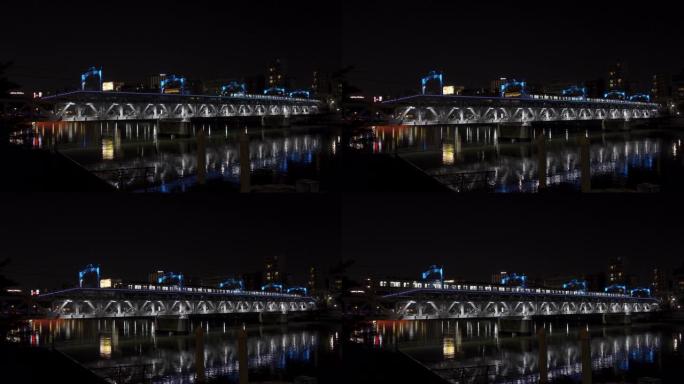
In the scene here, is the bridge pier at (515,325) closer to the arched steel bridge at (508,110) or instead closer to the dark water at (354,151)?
the dark water at (354,151)

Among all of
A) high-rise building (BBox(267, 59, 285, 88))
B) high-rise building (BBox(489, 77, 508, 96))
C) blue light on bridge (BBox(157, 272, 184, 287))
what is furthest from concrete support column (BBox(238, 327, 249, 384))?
high-rise building (BBox(489, 77, 508, 96))

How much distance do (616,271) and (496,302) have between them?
1741mm

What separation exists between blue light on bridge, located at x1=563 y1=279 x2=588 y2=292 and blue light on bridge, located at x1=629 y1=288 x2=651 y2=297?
0.55m

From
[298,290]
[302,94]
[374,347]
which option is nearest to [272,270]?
[298,290]

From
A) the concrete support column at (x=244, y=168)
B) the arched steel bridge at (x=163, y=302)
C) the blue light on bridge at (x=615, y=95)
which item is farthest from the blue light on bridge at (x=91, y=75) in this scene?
the blue light on bridge at (x=615, y=95)

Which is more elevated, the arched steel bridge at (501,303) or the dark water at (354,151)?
the dark water at (354,151)

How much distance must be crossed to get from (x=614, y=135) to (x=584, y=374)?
2856 millimetres

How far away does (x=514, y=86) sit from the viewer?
15047 millimetres

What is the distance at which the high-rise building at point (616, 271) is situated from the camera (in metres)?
15.9

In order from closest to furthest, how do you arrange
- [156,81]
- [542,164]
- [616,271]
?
[542,164], [156,81], [616,271]

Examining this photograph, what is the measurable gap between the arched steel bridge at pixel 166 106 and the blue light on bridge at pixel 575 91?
2.92 m

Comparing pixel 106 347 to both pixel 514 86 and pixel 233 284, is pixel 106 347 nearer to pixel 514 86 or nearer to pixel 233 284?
pixel 233 284

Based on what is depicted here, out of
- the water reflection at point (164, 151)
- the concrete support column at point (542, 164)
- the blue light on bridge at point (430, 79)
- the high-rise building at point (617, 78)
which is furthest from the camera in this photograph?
the high-rise building at point (617, 78)

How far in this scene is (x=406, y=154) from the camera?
1420 centimetres
